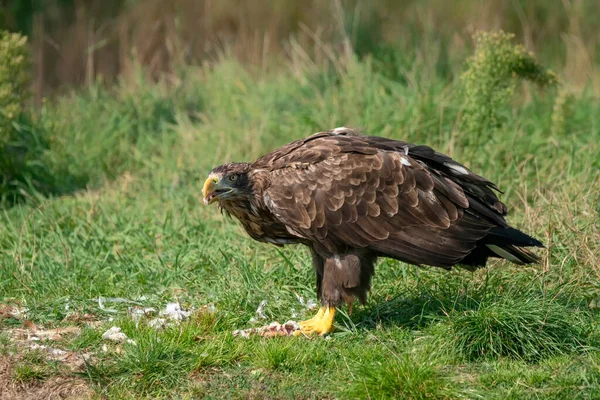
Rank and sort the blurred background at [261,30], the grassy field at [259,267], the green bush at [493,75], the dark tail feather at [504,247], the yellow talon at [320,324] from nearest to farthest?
1. the grassy field at [259,267]
2. the dark tail feather at [504,247]
3. the yellow talon at [320,324]
4. the green bush at [493,75]
5. the blurred background at [261,30]

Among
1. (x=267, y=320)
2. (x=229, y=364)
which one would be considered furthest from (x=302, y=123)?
(x=229, y=364)

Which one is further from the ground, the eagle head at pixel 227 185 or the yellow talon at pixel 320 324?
the eagle head at pixel 227 185

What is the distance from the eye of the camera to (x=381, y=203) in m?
5.54

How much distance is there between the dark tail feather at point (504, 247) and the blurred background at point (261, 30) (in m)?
5.36

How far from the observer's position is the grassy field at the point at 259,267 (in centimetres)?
486

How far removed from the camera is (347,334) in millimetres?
5539

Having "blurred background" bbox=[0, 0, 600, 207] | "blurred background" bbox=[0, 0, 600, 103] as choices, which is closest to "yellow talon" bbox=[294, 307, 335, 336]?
"blurred background" bbox=[0, 0, 600, 207]

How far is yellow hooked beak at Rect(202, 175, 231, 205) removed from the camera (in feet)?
18.5

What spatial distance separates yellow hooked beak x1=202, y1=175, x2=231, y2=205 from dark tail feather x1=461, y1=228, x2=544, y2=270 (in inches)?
64.2

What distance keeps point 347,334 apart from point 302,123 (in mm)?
4130

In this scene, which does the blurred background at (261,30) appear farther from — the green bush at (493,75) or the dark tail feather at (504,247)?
the dark tail feather at (504,247)

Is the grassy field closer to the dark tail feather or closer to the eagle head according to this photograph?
the dark tail feather

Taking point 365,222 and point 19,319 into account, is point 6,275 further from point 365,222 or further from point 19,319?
point 365,222

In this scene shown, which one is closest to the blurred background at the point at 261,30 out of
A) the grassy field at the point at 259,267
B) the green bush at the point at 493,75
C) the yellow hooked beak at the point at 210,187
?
the grassy field at the point at 259,267
